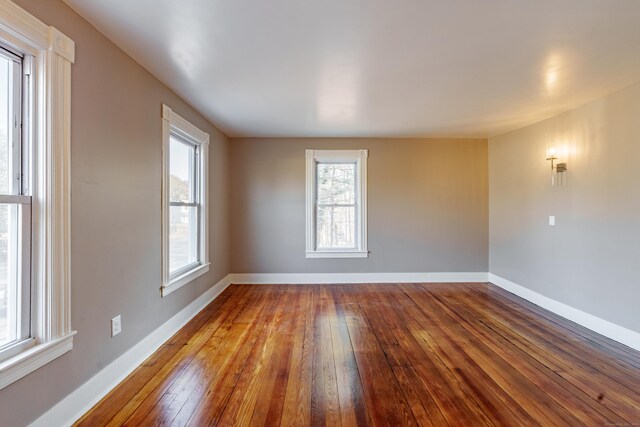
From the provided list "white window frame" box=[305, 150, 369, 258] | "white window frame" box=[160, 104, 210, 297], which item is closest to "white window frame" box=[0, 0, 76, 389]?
"white window frame" box=[160, 104, 210, 297]

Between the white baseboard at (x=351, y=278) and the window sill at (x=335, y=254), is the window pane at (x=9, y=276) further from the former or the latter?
the window sill at (x=335, y=254)

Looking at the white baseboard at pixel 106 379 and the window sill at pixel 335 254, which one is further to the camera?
the window sill at pixel 335 254

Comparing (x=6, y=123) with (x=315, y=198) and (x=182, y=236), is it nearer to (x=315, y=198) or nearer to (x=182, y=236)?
(x=182, y=236)

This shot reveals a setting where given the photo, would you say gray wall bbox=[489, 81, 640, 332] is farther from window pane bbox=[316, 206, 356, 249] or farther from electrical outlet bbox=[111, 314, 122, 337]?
electrical outlet bbox=[111, 314, 122, 337]

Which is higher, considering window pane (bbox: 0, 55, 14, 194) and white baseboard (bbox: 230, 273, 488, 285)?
window pane (bbox: 0, 55, 14, 194)

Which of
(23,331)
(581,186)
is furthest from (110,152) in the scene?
(581,186)

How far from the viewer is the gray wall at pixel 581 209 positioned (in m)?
2.84

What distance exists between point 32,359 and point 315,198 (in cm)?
391

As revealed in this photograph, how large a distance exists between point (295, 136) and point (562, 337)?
418 centimetres

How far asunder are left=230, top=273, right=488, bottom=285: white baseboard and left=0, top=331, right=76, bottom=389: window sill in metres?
3.29

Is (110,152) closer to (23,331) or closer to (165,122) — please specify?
(165,122)

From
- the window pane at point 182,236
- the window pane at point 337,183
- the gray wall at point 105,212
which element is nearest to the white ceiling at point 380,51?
the gray wall at point 105,212

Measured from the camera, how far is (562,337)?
9.78ft

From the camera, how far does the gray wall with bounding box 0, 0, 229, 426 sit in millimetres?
1689
